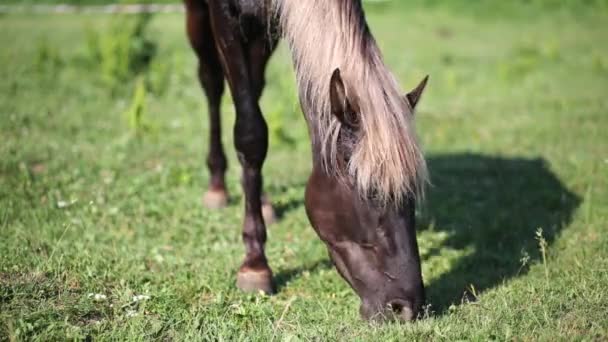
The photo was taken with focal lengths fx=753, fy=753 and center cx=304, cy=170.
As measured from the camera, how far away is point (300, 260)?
499cm

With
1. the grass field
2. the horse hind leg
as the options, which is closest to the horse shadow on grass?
the grass field

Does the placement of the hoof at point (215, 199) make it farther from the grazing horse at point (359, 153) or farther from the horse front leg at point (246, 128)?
the grazing horse at point (359, 153)

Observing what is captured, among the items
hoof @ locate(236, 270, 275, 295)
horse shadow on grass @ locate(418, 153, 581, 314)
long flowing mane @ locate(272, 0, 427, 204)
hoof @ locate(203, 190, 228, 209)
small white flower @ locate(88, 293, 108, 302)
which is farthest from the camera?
hoof @ locate(203, 190, 228, 209)

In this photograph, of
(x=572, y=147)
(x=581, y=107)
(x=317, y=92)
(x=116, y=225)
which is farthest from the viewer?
(x=581, y=107)

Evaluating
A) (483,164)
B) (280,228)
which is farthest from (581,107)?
(280,228)

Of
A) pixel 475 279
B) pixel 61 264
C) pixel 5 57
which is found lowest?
pixel 475 279

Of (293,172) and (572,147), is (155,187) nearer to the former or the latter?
(293,172)

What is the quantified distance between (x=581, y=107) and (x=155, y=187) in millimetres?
5695

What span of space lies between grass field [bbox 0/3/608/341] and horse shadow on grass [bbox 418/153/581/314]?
0.07 ft

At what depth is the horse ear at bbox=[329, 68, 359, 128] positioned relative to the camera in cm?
355

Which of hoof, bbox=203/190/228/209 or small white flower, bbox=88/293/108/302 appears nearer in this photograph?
small white flower, bbox=88/293/108/302

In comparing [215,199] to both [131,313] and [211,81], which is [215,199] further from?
[131,313]

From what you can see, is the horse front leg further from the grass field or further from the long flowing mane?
the long flowing mane

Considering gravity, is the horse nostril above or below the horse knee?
below
